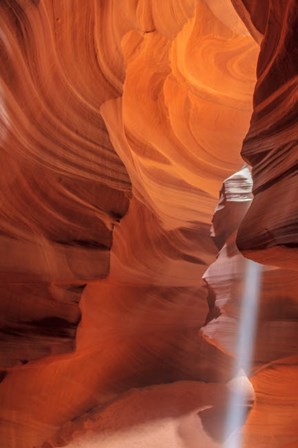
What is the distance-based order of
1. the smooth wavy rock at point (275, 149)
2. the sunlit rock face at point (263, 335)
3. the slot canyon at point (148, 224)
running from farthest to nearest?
the sunlit rock face at point (263, 335), the slot canyon at point (148, 224), the smooth wavy rock at point (275, 149)

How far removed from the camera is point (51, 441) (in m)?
3.66

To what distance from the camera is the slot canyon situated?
2.99 m

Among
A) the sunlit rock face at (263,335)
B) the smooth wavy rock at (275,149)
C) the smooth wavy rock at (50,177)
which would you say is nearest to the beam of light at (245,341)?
the sunlit rock face at (263,335)

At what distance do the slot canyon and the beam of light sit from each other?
2cm

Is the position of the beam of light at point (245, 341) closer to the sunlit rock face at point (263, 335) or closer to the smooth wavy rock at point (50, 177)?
the sunlit rock face at point (263, 335)

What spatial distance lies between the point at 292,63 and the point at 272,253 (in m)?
0.78

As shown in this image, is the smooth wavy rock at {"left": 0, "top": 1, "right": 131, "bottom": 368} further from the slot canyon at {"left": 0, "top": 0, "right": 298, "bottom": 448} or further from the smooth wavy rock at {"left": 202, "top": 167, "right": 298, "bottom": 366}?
the smooth wavy rock at {"left": 202, "top": 167, "right": 298, "bottom": 366}

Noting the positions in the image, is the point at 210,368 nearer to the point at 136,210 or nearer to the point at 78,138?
the point at 136,210

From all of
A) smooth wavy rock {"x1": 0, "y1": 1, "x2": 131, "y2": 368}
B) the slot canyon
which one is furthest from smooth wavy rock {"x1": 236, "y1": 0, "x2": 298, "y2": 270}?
smooth wavy rock {"x1": 0, "y1": 1, "x2": 131, "y2": 368}

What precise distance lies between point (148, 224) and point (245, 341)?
1141 mm

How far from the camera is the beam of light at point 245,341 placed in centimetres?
393

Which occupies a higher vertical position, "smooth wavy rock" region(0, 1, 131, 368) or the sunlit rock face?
"smooth wavy rock" region(0, 1, 131, 368)

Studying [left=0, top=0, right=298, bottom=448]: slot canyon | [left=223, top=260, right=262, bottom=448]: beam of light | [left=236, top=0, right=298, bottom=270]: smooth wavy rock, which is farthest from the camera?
[left=223, top=260, right=262, bottom=448]: beam of light

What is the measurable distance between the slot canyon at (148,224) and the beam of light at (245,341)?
0.02 metres
